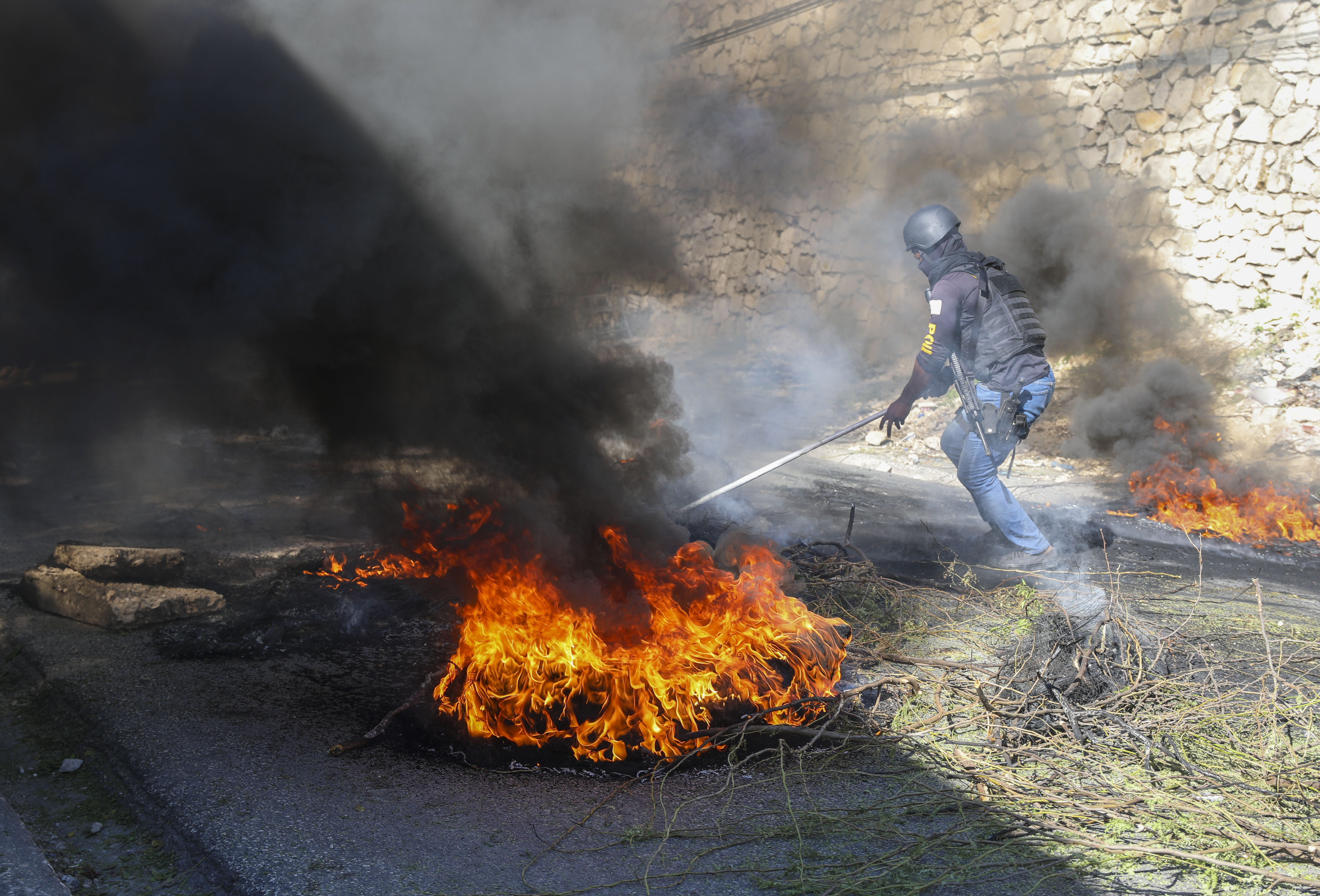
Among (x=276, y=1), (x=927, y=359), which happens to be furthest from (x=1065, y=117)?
(x=276, y=1)

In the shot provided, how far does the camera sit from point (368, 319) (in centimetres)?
463

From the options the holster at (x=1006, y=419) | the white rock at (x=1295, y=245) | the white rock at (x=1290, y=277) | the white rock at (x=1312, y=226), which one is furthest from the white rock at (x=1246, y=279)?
the holster at (x=1006, y=419)

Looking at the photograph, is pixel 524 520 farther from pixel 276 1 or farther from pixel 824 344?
pixel 824 344

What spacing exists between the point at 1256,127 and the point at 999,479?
22.2ft

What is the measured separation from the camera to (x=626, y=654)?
3.18 m

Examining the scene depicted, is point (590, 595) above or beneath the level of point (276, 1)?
beneath

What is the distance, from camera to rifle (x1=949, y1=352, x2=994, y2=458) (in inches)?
191

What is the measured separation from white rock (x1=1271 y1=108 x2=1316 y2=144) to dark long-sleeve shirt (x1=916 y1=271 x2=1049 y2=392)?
619cm

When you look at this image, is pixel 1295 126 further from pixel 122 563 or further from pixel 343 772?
pixel 122 563

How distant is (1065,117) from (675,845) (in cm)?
1090

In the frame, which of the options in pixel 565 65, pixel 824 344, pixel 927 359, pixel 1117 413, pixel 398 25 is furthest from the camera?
pixel 824 344

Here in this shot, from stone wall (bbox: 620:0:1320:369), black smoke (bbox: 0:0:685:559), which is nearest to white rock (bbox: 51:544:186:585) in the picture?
black smoke (bbox: 0:0:685:559)

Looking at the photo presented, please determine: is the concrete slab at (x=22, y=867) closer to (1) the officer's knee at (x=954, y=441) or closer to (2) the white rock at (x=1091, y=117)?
(1) the officer's knee at (x=954, y=441)

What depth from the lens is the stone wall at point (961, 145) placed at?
8539 millimetres
